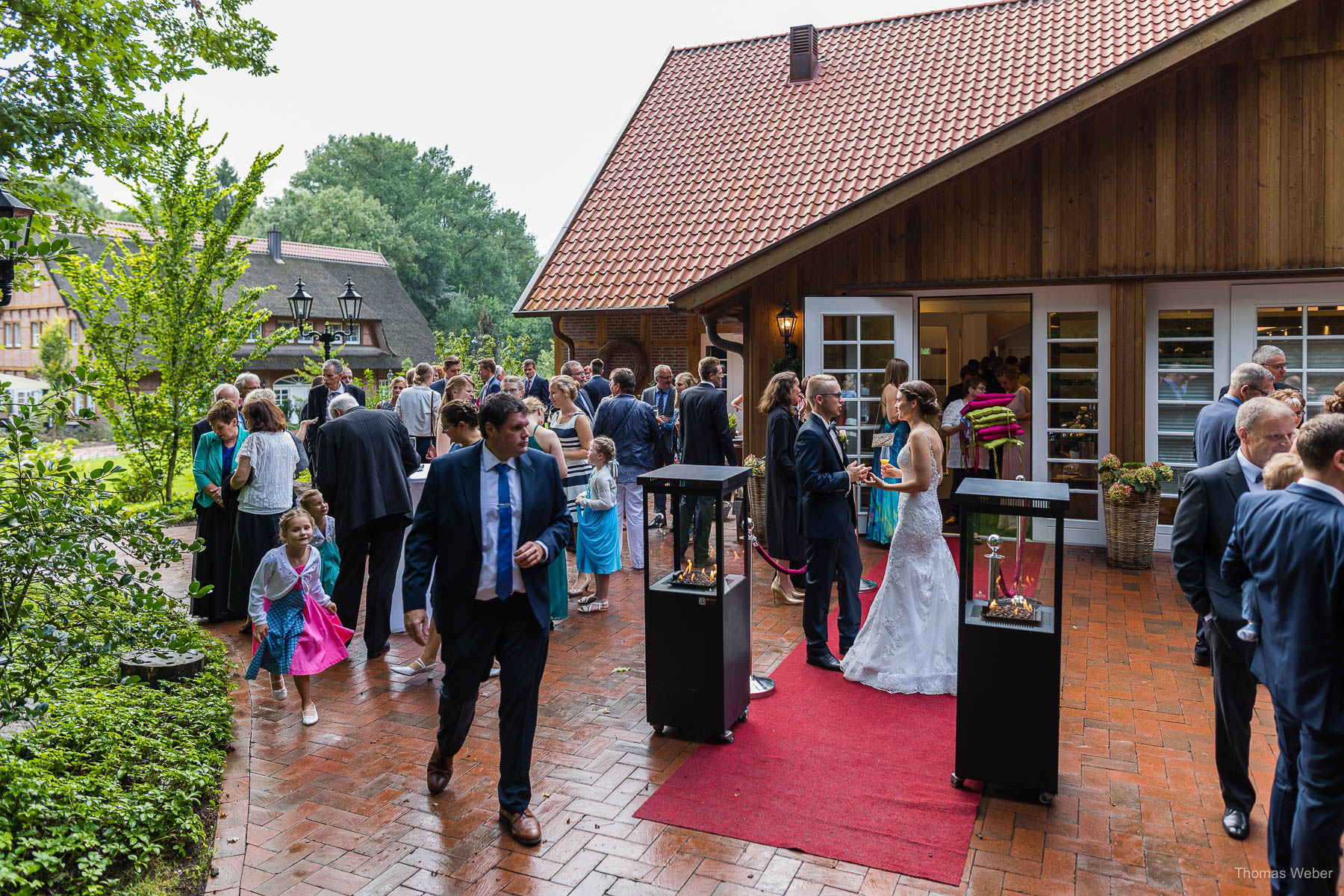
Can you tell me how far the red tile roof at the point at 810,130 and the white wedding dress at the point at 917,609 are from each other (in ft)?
22.3

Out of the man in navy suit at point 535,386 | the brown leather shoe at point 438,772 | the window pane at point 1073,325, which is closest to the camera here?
the brown leather shoe at point 438,772

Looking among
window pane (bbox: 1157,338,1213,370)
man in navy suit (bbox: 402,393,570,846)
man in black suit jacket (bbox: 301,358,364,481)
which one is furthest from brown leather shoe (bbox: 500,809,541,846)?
window pane (bbox: 1157,338,1213,370)

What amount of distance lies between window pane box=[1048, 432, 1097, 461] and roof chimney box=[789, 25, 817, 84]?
892cm

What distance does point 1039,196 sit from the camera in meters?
9.55

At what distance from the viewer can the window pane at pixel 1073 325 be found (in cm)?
977

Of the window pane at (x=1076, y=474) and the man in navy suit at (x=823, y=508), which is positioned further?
the window pane at (x=1076, y=474)

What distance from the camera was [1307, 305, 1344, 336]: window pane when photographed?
9008mm

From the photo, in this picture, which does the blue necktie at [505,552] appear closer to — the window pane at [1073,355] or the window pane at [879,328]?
the window pane at [879,328]

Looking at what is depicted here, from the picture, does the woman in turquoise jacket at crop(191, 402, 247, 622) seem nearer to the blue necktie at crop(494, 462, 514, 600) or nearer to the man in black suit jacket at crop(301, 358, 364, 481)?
the man in black suit jacket at crop(301, 358, 364, 481)

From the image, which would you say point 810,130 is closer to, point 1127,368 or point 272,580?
point 1127,368

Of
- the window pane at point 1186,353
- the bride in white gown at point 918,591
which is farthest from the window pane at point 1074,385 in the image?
the bride in white gown at point 918,591

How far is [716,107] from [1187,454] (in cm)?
1044

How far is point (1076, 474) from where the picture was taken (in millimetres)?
9867

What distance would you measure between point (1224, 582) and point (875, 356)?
6505mm
